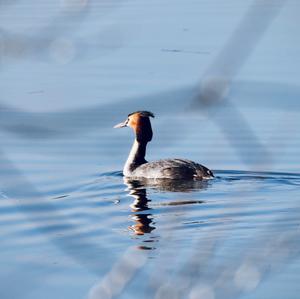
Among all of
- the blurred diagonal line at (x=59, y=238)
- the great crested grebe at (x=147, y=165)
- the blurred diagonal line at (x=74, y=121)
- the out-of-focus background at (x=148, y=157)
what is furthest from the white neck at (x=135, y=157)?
the blurred diagonal line at (x=74, y=121)

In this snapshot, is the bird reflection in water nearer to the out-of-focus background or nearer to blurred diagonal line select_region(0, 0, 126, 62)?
the out-of-focus background

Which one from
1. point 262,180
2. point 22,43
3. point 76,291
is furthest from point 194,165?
point 22,43

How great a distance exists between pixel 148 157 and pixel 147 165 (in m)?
1.46

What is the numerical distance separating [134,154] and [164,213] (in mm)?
3263

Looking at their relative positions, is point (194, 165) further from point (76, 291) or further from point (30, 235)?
point (76, 291)

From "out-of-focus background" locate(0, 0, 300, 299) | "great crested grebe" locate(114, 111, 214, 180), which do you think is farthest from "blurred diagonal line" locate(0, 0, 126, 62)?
"great crested grebe" locate(114, 111, 214, 180)

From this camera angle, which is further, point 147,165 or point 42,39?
point 147,165

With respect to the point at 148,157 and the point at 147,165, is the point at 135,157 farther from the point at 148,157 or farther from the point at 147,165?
the point at 148,157

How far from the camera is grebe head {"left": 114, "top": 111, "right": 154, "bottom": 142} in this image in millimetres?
14312

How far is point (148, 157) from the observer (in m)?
15.0

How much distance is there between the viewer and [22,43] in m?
3.16

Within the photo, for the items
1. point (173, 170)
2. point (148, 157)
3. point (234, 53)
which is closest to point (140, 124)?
point (148, 157)

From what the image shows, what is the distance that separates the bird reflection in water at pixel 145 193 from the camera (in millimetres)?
10234

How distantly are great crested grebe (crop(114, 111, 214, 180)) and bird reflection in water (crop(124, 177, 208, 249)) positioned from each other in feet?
0.28
